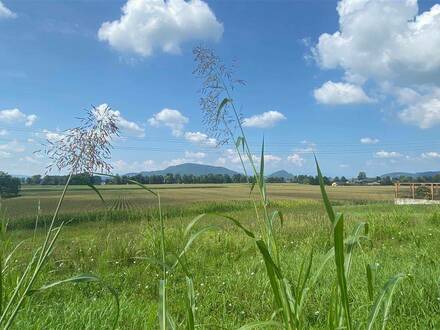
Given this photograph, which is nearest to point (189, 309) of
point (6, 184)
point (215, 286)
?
point (6, 184)

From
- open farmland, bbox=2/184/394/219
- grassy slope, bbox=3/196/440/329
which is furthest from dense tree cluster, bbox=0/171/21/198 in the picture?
grassy slope, bbox=3/196/440/329

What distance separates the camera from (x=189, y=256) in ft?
25.7

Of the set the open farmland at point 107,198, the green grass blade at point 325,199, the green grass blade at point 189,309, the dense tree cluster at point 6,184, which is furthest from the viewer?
the dense tree cluster at point 6,184

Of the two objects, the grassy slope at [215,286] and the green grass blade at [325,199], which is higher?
the green grass blade at [325,199]

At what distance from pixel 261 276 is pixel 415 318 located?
8.27 ft

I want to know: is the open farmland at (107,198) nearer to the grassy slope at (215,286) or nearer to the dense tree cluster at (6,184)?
the dense tree cluster at (6,184)

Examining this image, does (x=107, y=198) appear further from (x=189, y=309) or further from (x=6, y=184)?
(x=6, y=184)

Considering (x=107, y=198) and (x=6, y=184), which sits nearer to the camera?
(x=107, y=198)

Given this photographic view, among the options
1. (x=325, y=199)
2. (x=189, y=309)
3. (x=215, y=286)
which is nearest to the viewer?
(x=325, y=199)

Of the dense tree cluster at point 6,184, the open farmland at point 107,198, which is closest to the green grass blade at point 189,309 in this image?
the open farmland at point 107,198

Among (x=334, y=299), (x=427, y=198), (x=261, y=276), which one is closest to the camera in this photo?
(x=334, y=299)

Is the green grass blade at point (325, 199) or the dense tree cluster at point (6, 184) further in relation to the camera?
the dense tree cluster at point (6, 184)

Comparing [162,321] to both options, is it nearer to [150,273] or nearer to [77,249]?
[150,273]

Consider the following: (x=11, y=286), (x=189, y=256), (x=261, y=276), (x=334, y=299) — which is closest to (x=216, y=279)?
(x=261, y=276)
